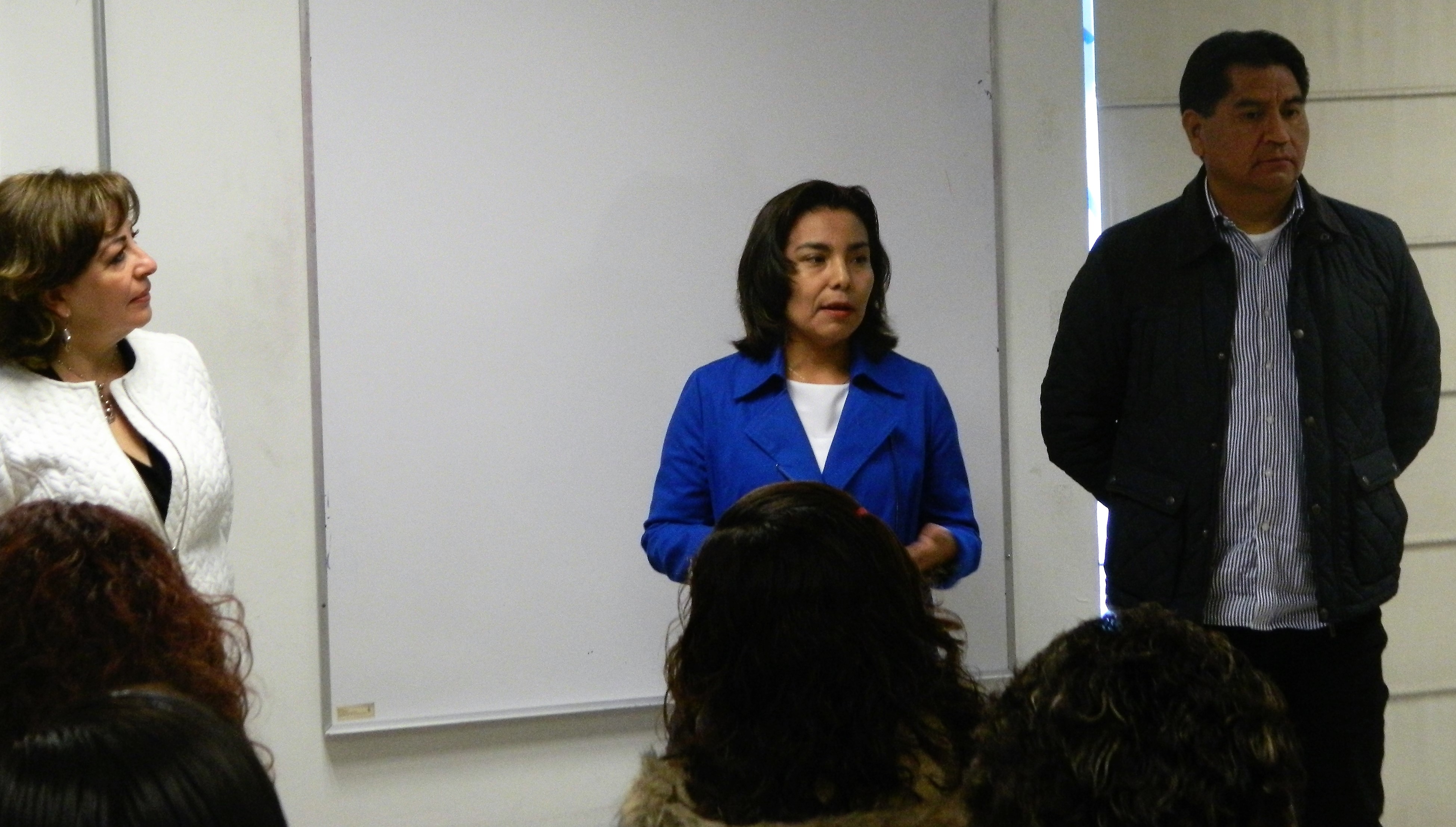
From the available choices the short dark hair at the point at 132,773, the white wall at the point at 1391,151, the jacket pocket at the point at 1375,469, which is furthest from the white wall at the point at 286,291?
the short dark hair at the point at 132,773

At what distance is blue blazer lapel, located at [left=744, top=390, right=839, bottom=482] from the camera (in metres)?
2.33

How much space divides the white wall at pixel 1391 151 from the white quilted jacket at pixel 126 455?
209 cm

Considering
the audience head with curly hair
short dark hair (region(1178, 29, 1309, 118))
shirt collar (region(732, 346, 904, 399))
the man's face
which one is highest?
short dark hair (region(1178, 29, 1309, 118))

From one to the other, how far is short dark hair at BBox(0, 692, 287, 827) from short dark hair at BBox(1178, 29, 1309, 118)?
1990mm

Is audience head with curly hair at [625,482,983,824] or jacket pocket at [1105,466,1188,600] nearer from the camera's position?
audience head with curly hair at [625,482,983,824]

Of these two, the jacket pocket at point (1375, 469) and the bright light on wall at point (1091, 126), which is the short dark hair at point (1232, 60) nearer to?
the jacket pocket at point (1375, 469)

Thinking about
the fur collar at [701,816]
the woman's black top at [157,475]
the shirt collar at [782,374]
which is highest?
the shirt collar at [782,374]

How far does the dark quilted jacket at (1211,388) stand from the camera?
2.20 meters

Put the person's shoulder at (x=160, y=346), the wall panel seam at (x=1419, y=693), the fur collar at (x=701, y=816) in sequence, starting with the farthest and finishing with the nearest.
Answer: the wall panel seam at (x=1419, y=693) < the person's shoulder at (x=160, y=346) < the fur collar at (x=701, y=816)

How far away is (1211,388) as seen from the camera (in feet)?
7.39

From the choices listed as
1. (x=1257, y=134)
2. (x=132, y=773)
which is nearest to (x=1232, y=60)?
(x=1257, y=134)

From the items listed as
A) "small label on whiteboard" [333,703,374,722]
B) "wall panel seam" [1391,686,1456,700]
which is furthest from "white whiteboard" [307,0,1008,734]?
"wall panel seam" [1391,686,1456,700]

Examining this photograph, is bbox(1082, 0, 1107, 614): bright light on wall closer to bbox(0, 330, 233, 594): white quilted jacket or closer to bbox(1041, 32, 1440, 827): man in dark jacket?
bbox(1041, 32, 1440, 827): man in dark jacket

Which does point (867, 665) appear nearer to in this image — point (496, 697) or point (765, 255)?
point (765, 255)
